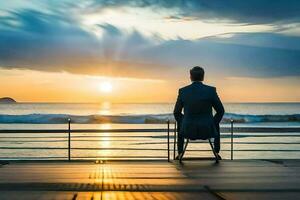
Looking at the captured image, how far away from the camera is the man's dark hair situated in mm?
9398

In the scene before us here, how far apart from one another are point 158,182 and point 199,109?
9.01ft

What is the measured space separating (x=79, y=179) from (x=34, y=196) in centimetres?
159

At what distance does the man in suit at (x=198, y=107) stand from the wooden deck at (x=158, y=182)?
19.3 inches

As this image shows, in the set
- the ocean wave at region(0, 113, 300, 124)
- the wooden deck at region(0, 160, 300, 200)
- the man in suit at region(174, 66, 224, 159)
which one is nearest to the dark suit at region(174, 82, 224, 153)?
the man in suit at region(174, 66, 224, 159)

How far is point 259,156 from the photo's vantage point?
23969 mm

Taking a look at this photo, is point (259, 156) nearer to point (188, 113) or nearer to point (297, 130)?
point (297, 130)

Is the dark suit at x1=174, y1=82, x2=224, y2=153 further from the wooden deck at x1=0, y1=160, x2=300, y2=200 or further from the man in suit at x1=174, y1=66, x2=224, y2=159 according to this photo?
the wooden deck at x1=0, y1=160, x2=300, y2=200

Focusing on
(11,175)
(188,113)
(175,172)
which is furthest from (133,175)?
(188,113)

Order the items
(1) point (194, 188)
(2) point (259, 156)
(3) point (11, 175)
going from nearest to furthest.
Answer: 1. (1) point (194, 188)
2. (3) point (11, 175)
3. (2) point (259, 156)

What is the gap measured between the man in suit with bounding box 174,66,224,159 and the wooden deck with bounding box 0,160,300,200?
0.49 meters

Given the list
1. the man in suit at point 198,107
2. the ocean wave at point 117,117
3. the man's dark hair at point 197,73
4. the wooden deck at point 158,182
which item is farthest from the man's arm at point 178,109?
the ocean wave at point 117,117

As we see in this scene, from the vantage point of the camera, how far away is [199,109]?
366 inches

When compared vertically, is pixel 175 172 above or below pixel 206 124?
below

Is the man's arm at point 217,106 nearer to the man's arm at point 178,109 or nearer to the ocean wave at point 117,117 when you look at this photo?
the man's arm at point 178,109
